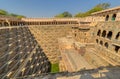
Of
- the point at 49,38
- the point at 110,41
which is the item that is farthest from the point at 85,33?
the point at 49,38

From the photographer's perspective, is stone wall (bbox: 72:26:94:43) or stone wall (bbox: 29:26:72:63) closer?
stone wall (bbox: 72:26:94:43)

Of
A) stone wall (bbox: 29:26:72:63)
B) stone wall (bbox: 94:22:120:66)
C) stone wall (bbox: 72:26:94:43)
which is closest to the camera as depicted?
stone wall (bbox: 94:22:120:66)

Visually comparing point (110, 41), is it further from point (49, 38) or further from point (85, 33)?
point (49, 38)

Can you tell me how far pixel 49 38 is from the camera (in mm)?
19547

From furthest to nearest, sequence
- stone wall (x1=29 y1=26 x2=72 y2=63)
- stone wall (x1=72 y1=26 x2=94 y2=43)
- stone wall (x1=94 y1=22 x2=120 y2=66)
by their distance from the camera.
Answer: stone wall (x1=29 y1=26 x2=72 y2=63) → stone wall (x1=72 y1=26 x2=94 y2=43) → stone wall (x1=94 y1=22 x2=120 y2=66)

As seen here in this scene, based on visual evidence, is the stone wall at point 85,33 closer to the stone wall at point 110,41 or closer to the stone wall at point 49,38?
the stone wall at point 110,41

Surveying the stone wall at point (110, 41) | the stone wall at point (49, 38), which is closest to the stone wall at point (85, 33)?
the stone wall at point (110, 41)

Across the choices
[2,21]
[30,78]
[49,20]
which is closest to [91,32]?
[49,20]

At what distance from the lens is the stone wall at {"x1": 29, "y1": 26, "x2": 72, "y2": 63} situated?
19.0m

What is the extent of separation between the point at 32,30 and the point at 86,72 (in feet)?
55.0

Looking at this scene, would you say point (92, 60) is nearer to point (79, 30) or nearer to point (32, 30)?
point (79, 30)

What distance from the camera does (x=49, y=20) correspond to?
24391mm

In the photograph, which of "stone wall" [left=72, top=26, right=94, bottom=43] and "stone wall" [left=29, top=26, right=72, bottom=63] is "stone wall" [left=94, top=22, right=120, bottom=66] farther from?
"stone wall" [left=29, top=26, right=72, bottom=63]

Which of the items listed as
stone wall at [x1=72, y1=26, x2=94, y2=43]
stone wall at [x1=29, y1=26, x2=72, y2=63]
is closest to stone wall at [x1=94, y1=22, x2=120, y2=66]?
stone wall at [x1=72, y1=26, x2=94, y2=43]
